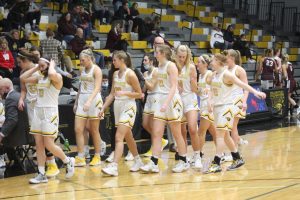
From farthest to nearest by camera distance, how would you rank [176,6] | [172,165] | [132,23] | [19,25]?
[176,6]
[132,23]
[19,25]
[172,165]

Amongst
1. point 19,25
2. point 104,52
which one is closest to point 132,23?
point 104,52

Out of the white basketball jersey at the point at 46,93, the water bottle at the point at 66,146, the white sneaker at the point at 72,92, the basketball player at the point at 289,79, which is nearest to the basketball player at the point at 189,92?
the white basketball jersey at the point at 46,93

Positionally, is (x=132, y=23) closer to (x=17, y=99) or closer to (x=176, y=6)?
(x=176, y=6)

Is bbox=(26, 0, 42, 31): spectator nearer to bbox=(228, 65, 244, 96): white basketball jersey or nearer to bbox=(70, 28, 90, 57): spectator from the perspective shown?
bbox=(70, 28, 90, 57): spectator

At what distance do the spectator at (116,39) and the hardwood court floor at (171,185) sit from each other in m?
6.89

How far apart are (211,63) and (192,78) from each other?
46cm

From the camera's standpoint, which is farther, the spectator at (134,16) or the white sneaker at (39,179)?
the spectator at (134,16)

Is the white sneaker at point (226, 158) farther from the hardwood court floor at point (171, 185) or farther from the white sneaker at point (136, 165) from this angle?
the white sneaker at point (136, 165)

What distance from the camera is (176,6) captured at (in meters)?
22.8

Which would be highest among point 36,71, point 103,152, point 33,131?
point 36,71

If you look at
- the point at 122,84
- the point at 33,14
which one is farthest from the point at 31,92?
the point at 33,14

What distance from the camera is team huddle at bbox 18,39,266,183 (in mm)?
8266

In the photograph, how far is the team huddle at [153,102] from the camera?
325 inches

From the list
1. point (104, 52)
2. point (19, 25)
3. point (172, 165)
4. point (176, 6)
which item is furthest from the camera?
point (176, 6)
